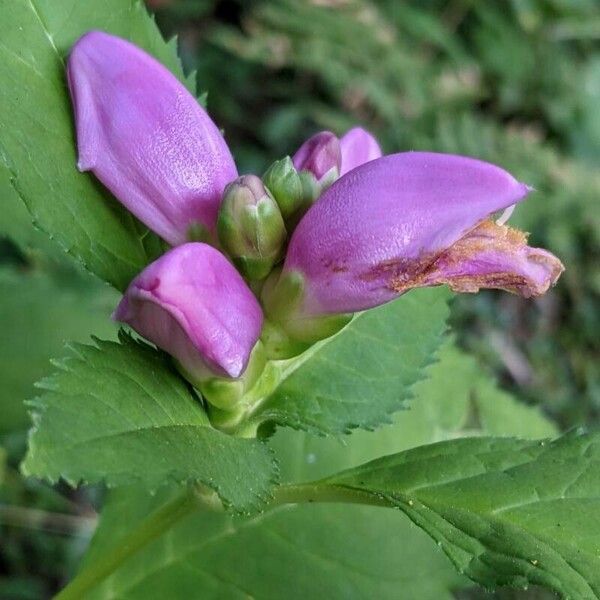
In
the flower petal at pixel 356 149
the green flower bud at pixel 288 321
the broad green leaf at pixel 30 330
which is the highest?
the flower petal at pixel 356 149

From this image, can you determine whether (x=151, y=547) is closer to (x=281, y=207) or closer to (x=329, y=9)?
(x=281, y=207)

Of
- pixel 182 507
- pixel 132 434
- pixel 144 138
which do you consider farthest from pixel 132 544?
pixel 144 138

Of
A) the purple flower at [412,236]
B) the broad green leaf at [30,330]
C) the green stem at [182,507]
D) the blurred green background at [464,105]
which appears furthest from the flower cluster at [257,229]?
the blurred green background at [464,105]

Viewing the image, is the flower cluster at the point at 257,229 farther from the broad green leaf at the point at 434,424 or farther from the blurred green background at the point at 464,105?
the blurred green background at the point at 464,105

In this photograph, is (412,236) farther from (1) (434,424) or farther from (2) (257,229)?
(1) (434,424)

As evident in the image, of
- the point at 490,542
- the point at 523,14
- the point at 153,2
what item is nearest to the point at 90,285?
the point at 153,2
